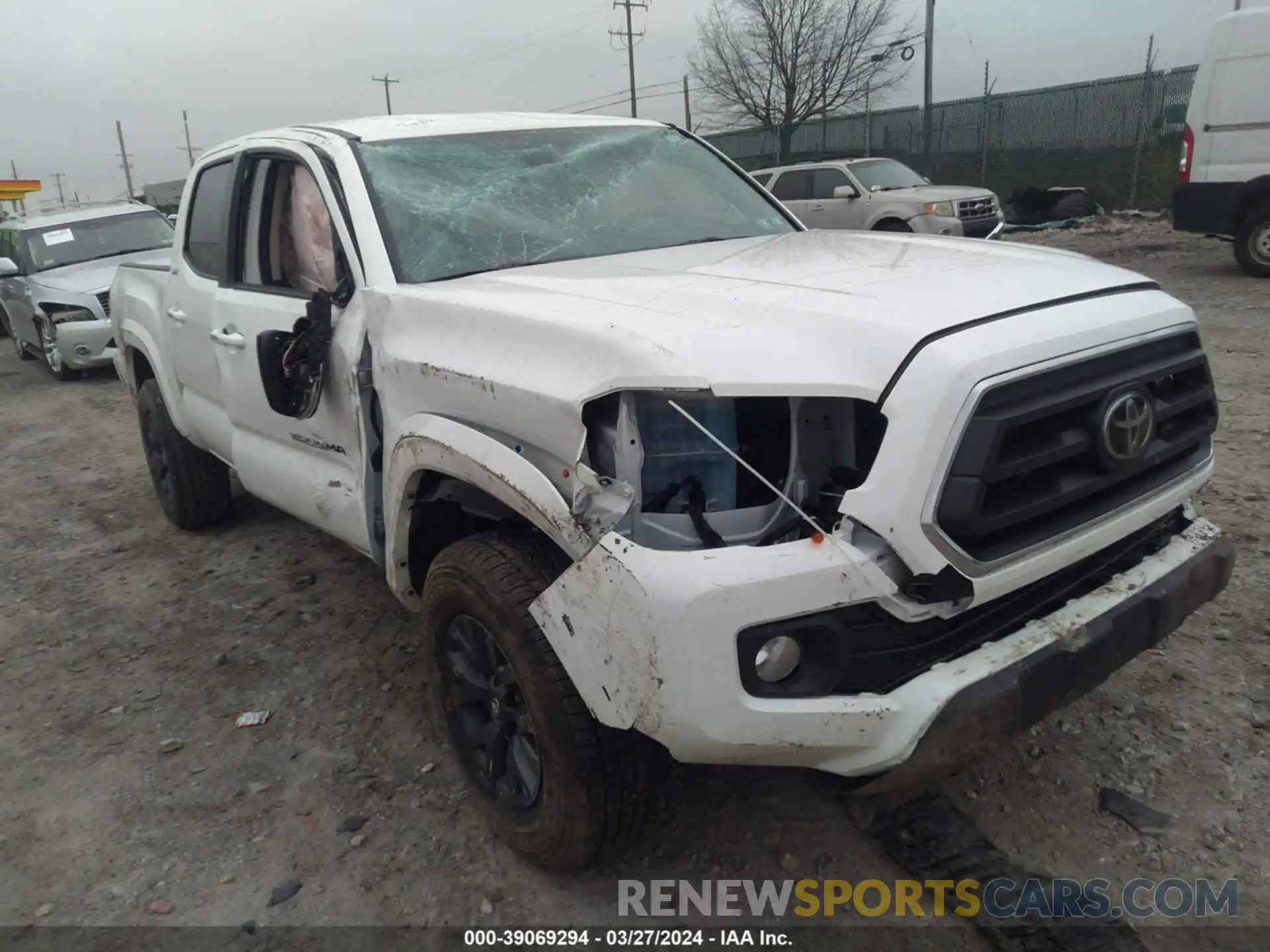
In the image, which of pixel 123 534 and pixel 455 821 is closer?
pixel 455 821

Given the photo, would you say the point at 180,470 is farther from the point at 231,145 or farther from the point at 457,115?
the point at 457,115

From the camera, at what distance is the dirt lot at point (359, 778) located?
7.94 feet

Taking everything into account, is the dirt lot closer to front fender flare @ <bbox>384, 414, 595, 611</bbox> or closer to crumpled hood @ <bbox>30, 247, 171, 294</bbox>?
front fender flare @ <bbox>384, 414, 595, 611</bbox>

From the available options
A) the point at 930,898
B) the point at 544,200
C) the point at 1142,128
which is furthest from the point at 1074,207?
the point at 930,898

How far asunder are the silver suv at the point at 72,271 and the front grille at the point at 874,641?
953 centimetres

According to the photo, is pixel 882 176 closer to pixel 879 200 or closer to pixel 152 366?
pixel 879 200

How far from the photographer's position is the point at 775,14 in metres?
30.7

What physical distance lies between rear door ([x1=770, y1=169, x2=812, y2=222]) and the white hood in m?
12.2

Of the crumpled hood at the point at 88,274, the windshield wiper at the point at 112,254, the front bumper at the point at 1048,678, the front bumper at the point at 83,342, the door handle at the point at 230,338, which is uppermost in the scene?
the door handle at the point at 230,338

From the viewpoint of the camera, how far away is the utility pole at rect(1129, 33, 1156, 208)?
61.2 ft

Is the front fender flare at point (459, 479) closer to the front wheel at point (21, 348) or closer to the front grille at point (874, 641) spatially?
the front grille at point (874, 641)

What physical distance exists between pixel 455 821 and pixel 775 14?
3260 centimetres

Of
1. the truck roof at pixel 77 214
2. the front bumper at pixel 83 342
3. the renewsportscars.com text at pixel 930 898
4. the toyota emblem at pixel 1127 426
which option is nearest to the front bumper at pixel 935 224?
the truck roof at pixel 77 214

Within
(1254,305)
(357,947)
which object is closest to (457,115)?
(357,947)
